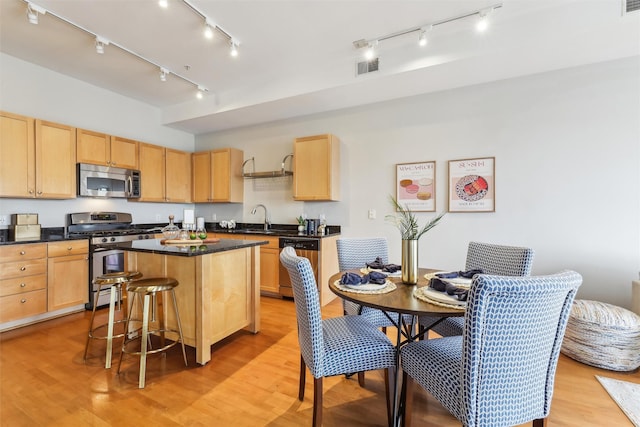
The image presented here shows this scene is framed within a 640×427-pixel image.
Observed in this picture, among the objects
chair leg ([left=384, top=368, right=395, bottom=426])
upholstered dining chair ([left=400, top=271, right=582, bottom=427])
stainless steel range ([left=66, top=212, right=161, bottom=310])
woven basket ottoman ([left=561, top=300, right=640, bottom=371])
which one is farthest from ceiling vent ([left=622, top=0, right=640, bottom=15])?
stainless steel range ([left=66, top=212, right=161, bottom=310])

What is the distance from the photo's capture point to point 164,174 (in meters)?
4.65

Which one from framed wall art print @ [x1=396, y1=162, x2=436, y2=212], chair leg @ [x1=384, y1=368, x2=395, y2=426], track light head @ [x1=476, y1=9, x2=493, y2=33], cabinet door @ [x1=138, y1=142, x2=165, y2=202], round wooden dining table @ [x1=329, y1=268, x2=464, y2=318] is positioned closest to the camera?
round wooden dining table @ [x1=329, y1=268, x2=464, y2=318]

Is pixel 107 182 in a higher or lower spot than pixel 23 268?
higher

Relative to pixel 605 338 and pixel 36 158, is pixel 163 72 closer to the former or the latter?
pixel 36 158

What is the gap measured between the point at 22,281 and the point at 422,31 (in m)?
4.77

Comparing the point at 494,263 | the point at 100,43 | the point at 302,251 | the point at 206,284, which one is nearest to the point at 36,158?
the point at 100,43

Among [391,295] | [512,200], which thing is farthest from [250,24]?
[512,200]

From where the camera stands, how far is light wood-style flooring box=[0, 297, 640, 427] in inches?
64.6

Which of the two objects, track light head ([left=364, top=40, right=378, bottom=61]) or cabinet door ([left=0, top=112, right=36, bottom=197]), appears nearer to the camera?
track light head ([left=364, top=40, right=378, bottom=61])

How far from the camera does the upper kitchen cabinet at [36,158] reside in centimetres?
301

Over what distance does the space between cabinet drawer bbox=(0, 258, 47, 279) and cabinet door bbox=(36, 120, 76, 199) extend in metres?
0.80

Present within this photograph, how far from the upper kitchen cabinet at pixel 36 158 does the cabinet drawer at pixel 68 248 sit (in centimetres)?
63

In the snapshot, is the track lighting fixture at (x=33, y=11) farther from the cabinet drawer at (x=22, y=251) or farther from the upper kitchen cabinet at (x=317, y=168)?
the upper kitchen cabinet at (x=317, y=168)

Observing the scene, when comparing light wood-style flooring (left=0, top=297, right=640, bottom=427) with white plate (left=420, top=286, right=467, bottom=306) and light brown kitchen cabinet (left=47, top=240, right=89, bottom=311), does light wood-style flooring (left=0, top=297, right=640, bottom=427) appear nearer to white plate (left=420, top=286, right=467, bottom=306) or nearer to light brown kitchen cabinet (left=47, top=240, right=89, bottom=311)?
light brown kitchen cabinet (left=47, top=240, right=89, bottom=311)
